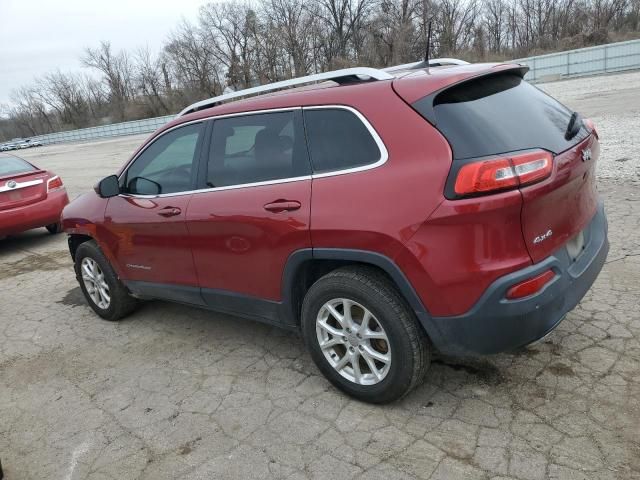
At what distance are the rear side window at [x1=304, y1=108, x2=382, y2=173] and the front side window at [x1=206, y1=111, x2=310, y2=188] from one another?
8 cm

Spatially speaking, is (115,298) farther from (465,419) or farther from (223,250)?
(465,419)

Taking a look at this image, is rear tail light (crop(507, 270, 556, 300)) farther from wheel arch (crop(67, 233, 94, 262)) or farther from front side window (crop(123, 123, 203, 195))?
wheel arch (crop(67, 233, 94, 262))

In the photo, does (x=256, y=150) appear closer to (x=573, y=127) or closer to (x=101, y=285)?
(x=573, y=127)

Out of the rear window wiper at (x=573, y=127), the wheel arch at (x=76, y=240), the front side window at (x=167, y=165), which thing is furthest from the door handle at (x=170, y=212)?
the rear window wiper at (x=573, y=127)

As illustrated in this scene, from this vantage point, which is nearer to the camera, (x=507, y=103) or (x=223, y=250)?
(x=507, y=103)

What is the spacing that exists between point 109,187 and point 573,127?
3297 mm

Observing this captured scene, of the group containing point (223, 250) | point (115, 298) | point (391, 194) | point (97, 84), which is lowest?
point (115, 298)

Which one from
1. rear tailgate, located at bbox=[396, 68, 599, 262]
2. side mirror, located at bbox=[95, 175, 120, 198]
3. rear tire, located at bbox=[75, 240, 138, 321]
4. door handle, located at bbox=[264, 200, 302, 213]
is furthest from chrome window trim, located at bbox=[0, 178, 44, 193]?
rear tailgate, located at bbox=[396, 68, 599, 262]

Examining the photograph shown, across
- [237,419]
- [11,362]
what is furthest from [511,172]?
[11,362]

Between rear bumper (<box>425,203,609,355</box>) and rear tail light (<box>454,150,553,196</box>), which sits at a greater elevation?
rear tail light (<box>454,150,553,196</box>)

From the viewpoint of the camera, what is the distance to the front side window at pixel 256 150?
2.97 m

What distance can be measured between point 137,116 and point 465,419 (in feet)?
237

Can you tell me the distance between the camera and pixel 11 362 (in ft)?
13.3

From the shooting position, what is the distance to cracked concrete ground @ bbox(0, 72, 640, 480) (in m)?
2.48
